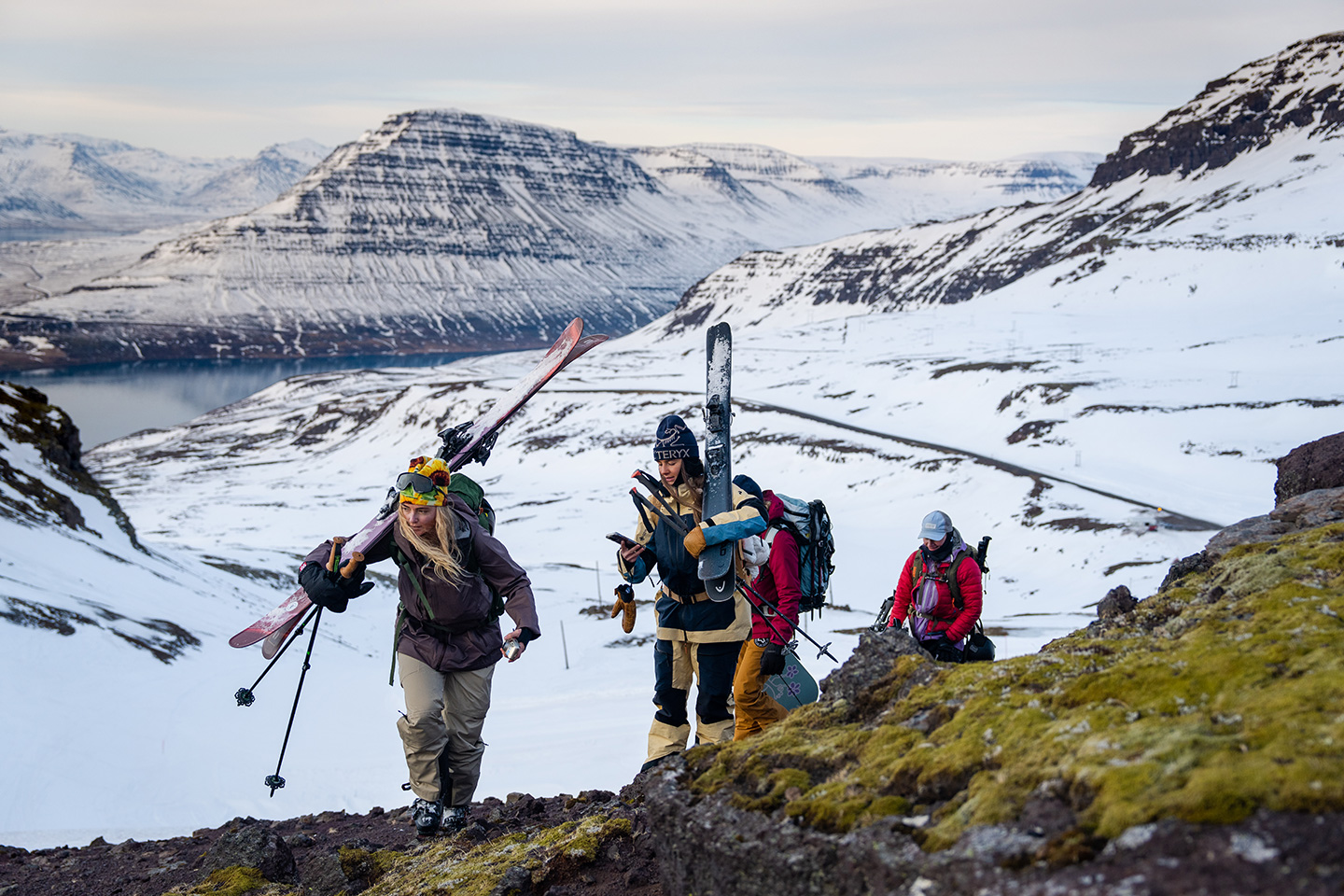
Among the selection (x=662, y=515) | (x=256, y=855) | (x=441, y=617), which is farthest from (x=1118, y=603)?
(x=256, y=855)

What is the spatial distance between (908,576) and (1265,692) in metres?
5.02

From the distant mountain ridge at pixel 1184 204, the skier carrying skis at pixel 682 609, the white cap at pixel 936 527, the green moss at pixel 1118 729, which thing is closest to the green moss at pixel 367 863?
the skier carrying skis at pixel 682 609

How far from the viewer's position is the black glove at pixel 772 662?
7609mm

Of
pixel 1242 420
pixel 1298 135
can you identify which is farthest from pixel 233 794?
pixel 1298 135

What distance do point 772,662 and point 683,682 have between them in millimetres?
777

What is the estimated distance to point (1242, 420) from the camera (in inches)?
1977

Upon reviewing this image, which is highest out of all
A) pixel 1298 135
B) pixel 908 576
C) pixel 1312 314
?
pixel 1298 135

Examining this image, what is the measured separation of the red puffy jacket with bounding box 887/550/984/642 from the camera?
8.62m

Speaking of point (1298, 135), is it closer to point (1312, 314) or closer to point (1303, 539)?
point (1312, 314)

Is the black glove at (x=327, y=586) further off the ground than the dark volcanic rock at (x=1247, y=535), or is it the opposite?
the dark volcanic rock at (x=1247, y=535)

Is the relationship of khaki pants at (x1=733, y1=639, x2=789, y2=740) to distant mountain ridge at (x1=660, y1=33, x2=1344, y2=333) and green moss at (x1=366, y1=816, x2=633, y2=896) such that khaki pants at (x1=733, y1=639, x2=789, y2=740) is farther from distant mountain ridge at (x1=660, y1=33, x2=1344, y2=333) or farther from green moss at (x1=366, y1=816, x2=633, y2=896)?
distant mountain ridge at (x1=660, y1=33, x2=1344, y2=333)

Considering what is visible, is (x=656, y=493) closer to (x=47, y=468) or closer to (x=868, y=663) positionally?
(x=868, y=663)

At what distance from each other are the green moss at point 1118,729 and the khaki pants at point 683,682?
57.6 inches

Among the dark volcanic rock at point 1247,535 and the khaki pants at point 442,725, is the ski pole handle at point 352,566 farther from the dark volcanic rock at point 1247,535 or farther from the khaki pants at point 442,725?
the dark volcanic rock at point 1247,535
